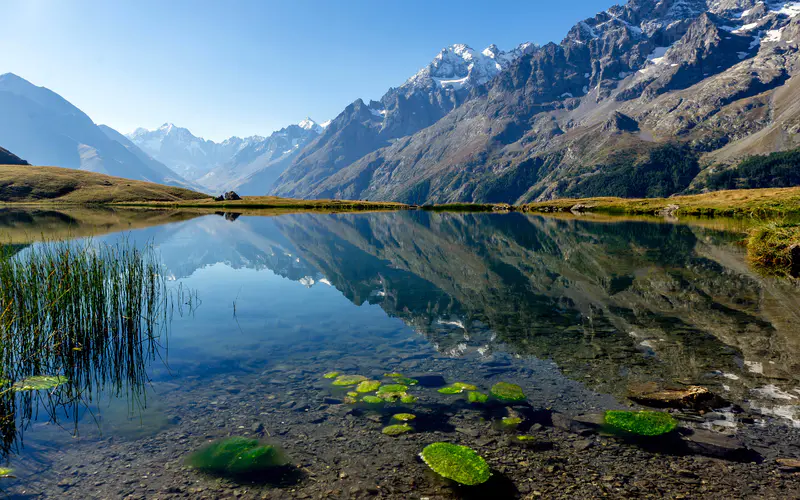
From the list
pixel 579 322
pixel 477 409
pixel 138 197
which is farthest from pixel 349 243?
pixel 138 197

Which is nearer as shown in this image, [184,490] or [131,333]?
[184,490]

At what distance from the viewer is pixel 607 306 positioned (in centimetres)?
2980

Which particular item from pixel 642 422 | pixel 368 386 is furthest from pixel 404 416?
pixel 642 422

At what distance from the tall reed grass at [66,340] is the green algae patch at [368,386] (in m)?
8.46

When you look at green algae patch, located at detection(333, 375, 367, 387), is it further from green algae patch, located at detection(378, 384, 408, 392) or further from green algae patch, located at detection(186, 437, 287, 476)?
green algae patch, located at detection(186, 437, 287, 476)

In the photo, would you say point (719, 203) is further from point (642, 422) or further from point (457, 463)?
point (457, 463)

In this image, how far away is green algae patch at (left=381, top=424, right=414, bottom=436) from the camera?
1249 cm

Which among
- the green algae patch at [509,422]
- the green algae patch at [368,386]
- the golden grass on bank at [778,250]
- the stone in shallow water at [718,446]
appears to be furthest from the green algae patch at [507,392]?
the golden grass on bank at [778,250]

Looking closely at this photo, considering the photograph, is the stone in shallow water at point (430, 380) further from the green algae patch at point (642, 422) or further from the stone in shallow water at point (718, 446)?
the stone in shallow water at point (718, 446)

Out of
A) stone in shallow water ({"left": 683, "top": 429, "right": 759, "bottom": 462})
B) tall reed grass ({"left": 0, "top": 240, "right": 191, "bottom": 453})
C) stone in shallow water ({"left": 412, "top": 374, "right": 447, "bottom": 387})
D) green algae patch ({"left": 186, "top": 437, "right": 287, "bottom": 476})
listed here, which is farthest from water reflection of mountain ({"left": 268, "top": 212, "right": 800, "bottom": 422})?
tall reed grass ({"left": 0, "top": 240, "right": 191, "bottom": 453})

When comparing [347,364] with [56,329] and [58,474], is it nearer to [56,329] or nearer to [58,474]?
[58,474]

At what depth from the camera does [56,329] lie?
17016 millimetres

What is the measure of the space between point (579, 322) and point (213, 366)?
21.7m

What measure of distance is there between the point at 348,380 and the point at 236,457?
19.5 ft
